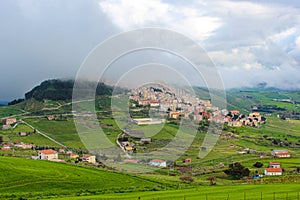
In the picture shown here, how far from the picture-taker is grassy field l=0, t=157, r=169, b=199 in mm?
25109

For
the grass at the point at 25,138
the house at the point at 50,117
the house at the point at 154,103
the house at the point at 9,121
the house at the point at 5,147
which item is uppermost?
the house at the point at 154,103

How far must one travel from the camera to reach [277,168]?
4028cm

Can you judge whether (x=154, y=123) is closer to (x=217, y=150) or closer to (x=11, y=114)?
(x=217, y=150)

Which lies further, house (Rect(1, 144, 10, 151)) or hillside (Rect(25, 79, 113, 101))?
hillside (Rect(25, 79, 113, 101))

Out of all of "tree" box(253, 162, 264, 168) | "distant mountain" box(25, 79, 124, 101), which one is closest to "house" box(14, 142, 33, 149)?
"tree" box(253, 162, 264, 168)

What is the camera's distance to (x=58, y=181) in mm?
27734

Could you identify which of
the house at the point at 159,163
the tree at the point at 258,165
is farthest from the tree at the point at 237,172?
the house at the point at 159,163

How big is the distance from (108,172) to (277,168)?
17508mm

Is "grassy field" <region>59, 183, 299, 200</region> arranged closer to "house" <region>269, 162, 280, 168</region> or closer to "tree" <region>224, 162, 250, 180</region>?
"tree" <region>224, 162, 250, 180</region>

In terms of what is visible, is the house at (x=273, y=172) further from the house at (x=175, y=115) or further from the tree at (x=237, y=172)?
the house at (x=175, y=115)

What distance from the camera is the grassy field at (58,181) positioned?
25109 mm

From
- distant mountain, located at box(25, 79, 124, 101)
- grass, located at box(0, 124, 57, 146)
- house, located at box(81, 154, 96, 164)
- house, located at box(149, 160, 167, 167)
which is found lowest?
house, located at box(149, 160, 167, 167)

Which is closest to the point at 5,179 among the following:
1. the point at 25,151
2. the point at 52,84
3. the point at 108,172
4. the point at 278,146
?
the point at 108,172

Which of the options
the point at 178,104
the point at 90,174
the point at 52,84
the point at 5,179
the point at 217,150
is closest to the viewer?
the point at 5,179
